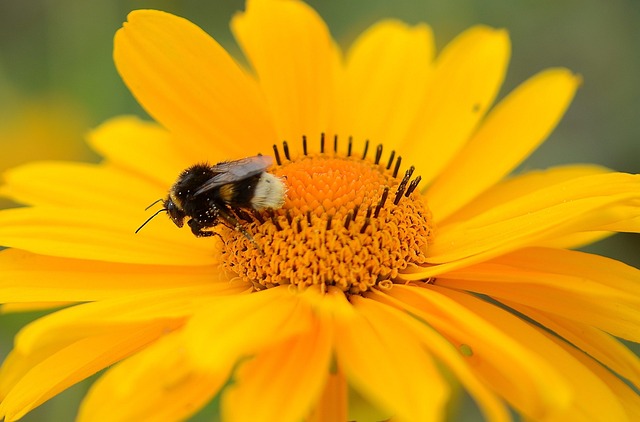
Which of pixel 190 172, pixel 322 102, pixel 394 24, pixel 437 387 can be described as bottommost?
pixel 437 387

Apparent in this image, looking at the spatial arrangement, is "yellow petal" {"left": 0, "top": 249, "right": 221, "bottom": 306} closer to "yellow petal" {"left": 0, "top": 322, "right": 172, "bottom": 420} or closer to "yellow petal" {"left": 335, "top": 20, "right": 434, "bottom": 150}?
"yellow petal" {"left": 0, "top": 322, "right": 172, "bottom": 420}

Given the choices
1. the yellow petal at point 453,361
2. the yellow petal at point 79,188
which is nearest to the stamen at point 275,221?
the yellow petal at point 453,361

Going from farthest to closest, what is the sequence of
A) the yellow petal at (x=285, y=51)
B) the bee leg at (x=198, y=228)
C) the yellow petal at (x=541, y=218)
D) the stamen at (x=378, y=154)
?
the yellow petal at (x=285, y=51) → the stamen at (x=378, y=154) → the bee leg at (x=198, y=228) → the yellow petal at (x=541, y=218)

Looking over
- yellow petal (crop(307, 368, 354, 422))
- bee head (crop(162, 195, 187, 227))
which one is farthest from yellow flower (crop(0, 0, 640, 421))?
bee head (crop(162, 195, 187, 227))

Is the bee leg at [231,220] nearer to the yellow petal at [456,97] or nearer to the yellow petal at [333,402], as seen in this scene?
the yellow petal at [333,402]

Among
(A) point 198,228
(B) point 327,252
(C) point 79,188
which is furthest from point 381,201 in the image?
(C) point 79,188

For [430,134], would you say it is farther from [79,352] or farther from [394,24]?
[79,352]

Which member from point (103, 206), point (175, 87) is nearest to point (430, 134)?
point (175, 87)
